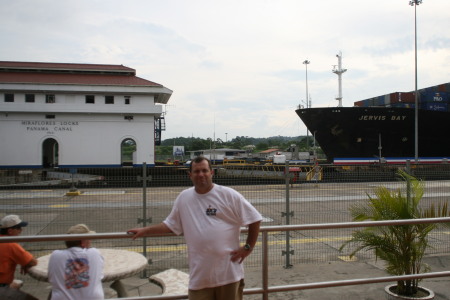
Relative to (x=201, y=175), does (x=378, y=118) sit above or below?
above

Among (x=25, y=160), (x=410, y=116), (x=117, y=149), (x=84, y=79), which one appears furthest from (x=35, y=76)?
(x=410, y=116)

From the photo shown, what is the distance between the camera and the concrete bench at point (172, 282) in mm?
4737

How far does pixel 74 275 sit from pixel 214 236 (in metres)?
1.15

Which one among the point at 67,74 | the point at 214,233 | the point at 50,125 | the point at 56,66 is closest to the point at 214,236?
the point at 214,233

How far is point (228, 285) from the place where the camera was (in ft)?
8.84

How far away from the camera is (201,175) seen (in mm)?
2740

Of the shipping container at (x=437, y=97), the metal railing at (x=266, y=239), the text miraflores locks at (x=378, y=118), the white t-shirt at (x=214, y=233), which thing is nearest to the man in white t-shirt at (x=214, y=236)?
the white t-shirt at (x=214, y=233)

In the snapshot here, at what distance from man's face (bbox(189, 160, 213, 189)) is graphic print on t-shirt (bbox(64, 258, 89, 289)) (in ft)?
3.62

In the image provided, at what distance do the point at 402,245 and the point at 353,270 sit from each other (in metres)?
1.55

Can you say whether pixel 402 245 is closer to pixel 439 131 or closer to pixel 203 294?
pixel 203 294

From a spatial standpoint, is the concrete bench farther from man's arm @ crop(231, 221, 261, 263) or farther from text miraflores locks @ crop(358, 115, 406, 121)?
text miraflores locks @ crop(358, 115, 406, 121)

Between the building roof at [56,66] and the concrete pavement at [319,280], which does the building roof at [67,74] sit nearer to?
the building roof at [56,66]

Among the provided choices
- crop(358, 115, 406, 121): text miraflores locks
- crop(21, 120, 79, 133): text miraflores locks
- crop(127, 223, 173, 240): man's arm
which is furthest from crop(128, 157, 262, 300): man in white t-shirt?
crop(358, 115, 406, 121): text miraflores locks

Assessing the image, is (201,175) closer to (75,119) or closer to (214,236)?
(214,236)
